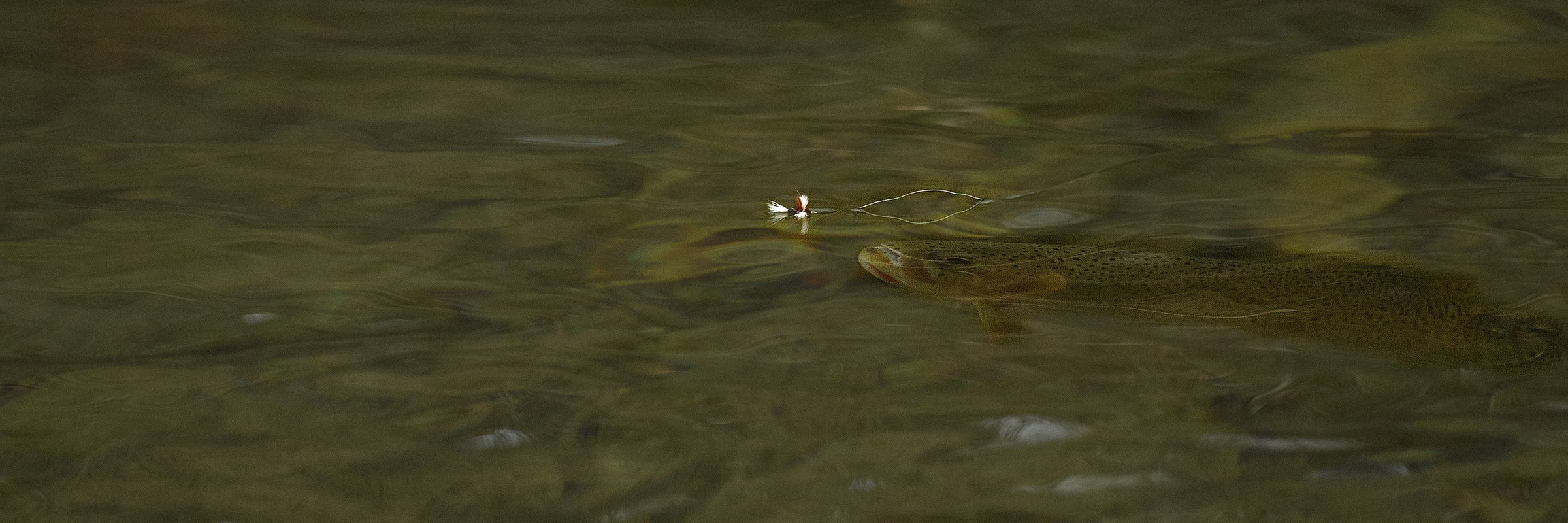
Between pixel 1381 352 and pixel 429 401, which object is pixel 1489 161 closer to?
pixel 1381 352

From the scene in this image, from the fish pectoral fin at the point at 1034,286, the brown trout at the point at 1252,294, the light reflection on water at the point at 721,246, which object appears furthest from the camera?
the fish pectoral fin at the point at 1034,286

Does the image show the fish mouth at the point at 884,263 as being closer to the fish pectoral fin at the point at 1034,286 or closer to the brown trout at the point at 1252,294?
the brown trout at the point at 1252,294

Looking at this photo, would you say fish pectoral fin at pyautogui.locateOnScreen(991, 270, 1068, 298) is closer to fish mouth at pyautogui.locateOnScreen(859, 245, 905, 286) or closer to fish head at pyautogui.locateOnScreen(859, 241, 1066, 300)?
fish head at pyautogui.locateOnScreen(859, 241, 1066, 300)

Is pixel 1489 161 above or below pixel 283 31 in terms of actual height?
below

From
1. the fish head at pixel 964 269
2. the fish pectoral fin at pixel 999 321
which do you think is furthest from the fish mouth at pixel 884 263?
the fish pectoral fin at pixel 999 321

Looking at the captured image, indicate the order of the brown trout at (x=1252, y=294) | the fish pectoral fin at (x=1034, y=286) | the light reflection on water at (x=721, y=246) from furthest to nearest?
the fish pectoral fin at (x=1034, y=286)
the brown trout at (x=1252, y=294)
the light reflection on water at (x=721, y=246)

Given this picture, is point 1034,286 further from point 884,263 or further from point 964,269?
point 884,263

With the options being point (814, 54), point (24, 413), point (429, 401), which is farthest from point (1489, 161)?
point (24, 413)
